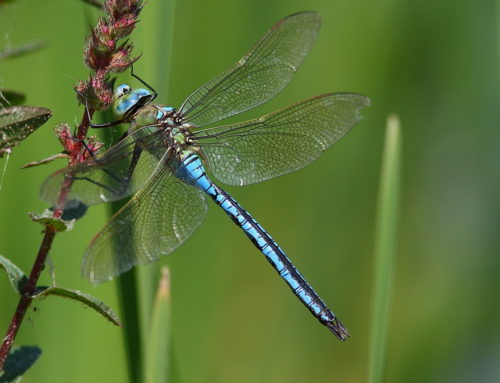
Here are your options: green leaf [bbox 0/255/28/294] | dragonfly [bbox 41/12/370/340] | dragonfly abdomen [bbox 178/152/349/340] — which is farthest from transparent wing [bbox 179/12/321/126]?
green leaf [bbox 0/255/28/294]

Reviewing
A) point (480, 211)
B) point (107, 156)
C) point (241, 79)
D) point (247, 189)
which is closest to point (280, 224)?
point (247, 189)

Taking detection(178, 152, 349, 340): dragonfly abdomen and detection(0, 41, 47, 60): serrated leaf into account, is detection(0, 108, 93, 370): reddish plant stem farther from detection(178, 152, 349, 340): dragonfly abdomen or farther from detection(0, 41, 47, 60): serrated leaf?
detection(178, 152, 349, 340): dragonfly abdomen

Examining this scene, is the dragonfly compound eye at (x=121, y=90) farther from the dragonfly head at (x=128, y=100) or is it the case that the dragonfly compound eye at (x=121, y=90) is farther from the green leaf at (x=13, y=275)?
the green leaf at (x=13, y=275)

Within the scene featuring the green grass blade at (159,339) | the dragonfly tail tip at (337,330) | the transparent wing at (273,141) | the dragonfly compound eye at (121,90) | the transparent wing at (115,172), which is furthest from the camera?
the transparent wing at (273,141)

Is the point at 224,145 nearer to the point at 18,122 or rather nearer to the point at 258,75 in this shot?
the point at 258,75

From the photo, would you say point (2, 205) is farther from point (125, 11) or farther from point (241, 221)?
point (125, 11)

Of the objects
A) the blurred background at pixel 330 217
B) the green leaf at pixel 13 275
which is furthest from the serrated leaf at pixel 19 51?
the blurred background at pixel 330 217
